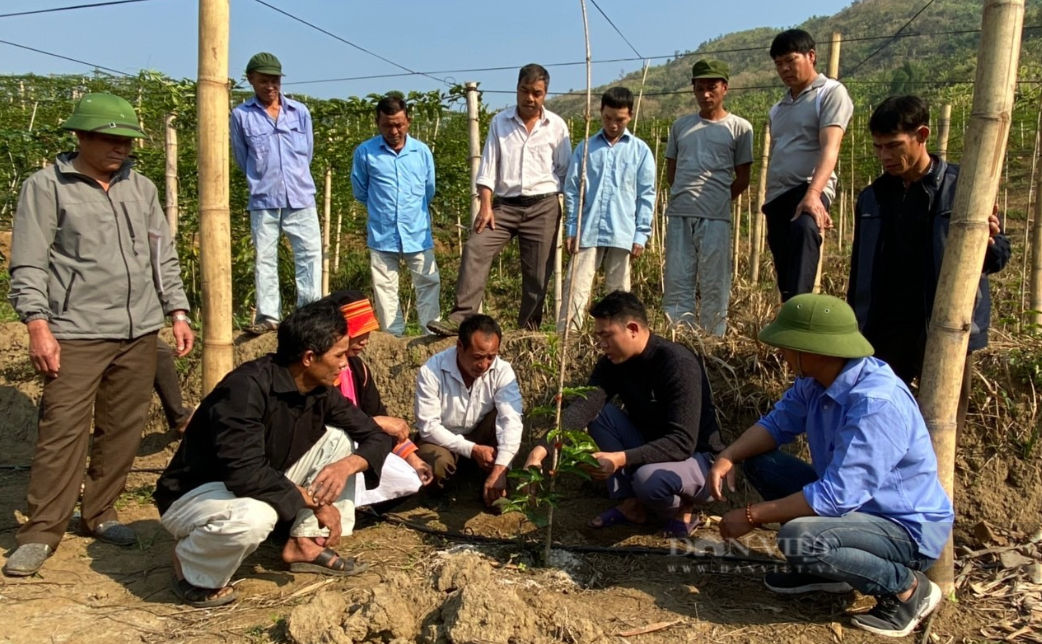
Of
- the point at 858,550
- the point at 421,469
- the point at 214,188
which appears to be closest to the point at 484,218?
the point at 421,469

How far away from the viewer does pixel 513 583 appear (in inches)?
121

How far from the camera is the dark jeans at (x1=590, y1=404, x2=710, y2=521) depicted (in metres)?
3.40

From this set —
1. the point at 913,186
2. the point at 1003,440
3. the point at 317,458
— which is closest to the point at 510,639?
the point at 317,458

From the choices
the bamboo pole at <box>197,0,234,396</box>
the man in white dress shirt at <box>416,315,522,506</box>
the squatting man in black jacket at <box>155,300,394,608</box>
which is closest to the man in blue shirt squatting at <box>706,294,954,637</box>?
the man in white dress shirt at <box>416,315,522,506</box>

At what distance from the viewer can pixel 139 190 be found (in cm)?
361

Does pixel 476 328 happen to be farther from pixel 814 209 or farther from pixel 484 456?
pixel 814 209

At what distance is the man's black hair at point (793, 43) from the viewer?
13.3 feet

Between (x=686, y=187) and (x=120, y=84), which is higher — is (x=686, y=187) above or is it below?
below

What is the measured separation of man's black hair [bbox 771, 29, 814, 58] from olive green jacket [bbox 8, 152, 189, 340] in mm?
3302

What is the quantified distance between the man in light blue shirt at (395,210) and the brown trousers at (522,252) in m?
0.38

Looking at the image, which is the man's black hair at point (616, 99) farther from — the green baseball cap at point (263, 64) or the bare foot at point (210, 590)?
the bare foot at point (210, 590)

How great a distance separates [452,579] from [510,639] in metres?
0.43

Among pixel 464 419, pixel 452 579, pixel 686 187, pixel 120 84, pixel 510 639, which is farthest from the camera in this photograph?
pixel 120 84

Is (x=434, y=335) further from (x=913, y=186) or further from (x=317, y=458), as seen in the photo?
(x=913, y=186)
